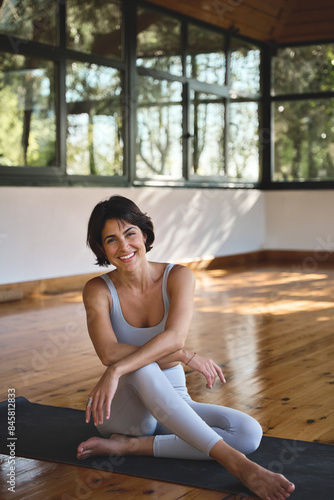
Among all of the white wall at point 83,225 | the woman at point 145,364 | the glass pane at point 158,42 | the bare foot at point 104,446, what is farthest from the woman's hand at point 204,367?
the glass pane at point 158,42

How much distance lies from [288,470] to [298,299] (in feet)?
11.9

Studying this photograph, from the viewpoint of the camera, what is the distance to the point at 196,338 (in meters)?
4.12

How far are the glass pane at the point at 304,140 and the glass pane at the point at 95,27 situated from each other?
279 centimetres

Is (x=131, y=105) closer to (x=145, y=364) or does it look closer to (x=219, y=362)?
(x=219, y=362)

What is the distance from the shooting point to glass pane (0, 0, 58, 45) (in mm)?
5461

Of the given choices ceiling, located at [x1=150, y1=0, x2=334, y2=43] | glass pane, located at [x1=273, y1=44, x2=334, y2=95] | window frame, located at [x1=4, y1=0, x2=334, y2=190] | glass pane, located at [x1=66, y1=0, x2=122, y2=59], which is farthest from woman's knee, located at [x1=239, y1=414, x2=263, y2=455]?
glass pane, located at [x1=273, y1=44, x2=334, y2=95]

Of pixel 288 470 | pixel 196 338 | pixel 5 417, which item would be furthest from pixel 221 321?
pixel 288 470

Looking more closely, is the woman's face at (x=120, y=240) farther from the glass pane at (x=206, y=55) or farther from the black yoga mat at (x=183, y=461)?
the glass pane at (x=206, y=55)

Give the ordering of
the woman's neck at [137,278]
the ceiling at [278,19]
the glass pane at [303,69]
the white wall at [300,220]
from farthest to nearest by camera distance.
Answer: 1. the white wall at [300,220]
2. the glass pane at [303,69]
3. the ceiling at [278,19]
4. the woman's neck at [137,278]

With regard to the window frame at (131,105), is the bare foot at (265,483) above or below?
below

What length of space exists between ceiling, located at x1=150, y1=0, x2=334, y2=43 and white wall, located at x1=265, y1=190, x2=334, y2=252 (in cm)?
185

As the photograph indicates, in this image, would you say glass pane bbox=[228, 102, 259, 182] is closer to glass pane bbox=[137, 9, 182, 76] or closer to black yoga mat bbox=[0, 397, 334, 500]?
glass pane bbox=[137, 9, 182, 76]

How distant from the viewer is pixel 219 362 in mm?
3510

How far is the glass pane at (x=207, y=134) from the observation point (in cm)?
779
